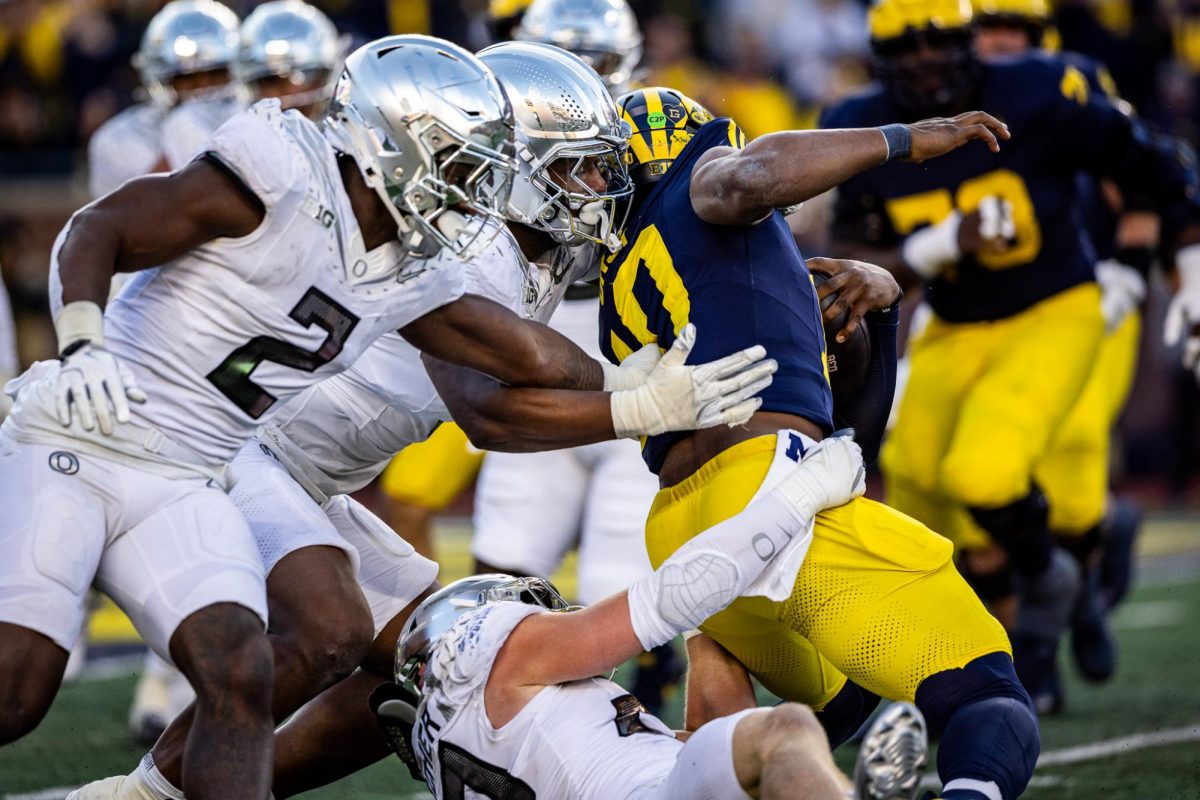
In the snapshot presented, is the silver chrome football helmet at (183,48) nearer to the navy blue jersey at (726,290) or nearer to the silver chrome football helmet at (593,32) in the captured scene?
the silver chrome football helmet at (593,32)

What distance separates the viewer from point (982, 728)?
3051 millimetres

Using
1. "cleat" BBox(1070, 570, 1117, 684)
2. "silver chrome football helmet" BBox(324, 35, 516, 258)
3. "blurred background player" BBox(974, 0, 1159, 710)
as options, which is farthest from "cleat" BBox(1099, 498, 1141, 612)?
"silver chrome football helmet" BBox(324, 35, 516, 258)

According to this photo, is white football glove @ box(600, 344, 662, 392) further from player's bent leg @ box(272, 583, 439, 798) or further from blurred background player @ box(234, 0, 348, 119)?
blurred background player @ box(234, 0, 348, 119)

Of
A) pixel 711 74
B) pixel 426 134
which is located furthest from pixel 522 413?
pixel 711 74

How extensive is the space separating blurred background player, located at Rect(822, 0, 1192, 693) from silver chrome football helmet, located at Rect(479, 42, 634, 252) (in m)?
2.00

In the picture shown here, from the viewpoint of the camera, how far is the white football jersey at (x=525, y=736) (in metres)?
2.88

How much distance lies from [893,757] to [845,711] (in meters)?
1.07

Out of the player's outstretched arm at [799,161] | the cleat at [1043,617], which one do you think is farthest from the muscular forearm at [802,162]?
the cleat at [1043,617]

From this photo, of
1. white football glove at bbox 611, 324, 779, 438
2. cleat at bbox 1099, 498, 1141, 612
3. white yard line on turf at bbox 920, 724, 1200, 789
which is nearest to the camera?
white football glove at bbox 611, 324, 779, 438

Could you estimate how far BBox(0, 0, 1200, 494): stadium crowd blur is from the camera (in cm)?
1079

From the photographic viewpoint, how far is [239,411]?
3096 millimetres

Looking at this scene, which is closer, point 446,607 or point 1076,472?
point 446,607

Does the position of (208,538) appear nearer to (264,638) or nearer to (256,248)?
(264,638)

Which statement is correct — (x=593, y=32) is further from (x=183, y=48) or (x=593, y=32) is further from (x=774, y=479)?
(x=774, y=479)
